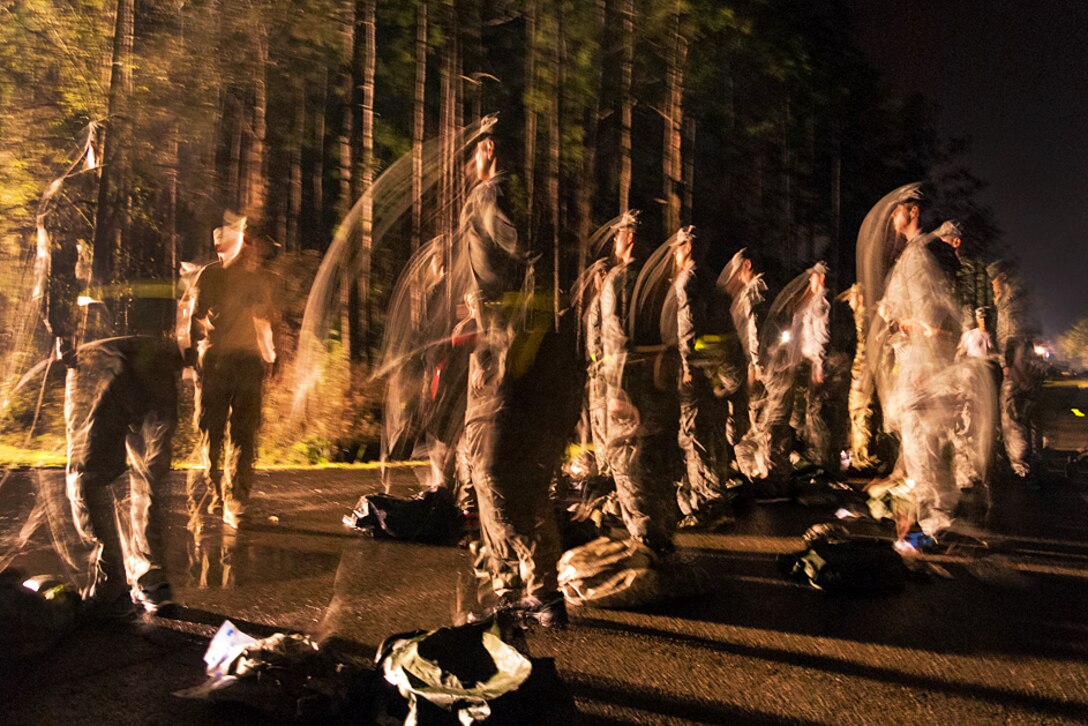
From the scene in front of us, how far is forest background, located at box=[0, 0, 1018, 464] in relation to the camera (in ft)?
17.7

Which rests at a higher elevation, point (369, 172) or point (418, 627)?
point (369, 172)

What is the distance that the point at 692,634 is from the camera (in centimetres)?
427

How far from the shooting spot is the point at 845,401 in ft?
33.9

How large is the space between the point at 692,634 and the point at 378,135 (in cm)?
1151

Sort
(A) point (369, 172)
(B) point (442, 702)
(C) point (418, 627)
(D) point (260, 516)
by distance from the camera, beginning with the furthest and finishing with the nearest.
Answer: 1. (A) point (369, 172)
2. (D) point (260, 516)
3. (C) point (418, 627)
4. (B) point (442, 702)

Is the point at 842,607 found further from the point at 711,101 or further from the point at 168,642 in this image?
the point at 711,101

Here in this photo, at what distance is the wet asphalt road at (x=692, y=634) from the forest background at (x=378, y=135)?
1.60 metres

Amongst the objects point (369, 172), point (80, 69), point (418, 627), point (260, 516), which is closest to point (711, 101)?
point (369, 172)

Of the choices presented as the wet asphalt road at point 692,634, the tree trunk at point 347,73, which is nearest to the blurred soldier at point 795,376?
the wet asphalt road at point 692,634

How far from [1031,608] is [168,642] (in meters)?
4.75

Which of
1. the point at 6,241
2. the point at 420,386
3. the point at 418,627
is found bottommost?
the point at 418,627

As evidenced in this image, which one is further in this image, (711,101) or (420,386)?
(711,101)

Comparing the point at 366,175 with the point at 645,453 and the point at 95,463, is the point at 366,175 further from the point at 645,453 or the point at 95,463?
the point at 95,463

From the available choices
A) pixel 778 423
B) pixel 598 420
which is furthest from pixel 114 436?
pixel 778 423
